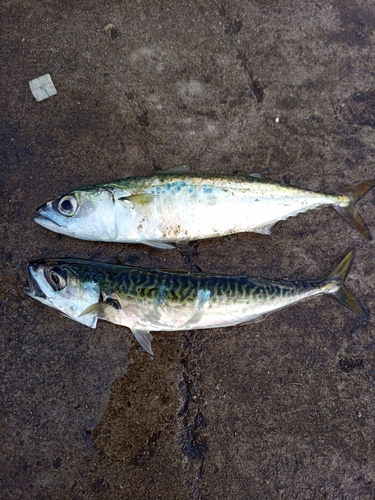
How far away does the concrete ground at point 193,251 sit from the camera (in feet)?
11.1

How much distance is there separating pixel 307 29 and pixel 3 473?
519cm

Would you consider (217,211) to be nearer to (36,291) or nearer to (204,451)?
(36,291)

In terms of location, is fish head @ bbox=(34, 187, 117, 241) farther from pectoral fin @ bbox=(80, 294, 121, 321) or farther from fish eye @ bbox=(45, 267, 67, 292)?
pectoral fin @ bbox=(80, 294, 121, 321)

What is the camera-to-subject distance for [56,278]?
322cm

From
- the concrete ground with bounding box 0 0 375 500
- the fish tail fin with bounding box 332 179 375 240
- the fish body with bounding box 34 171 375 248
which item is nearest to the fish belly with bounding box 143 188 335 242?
the fish body with bounding box 34 171 375 248

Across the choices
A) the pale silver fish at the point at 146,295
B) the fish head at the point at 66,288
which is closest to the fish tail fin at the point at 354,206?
the pale silver fish at the point at 146,295

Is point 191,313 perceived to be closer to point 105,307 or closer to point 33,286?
point 105,307

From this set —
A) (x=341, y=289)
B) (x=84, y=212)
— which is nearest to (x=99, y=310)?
(x=84, y=212)

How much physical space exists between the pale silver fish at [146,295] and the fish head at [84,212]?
1.03 feet

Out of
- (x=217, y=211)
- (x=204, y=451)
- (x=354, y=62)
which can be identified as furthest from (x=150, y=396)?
(x=354, y=62)

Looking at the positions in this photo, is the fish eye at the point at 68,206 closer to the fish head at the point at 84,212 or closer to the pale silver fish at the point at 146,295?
the fish head at the point at 84,212

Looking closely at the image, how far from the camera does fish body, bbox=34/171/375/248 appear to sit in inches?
133

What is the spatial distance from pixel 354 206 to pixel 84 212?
255 centimetres

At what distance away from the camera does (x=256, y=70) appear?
395cm
